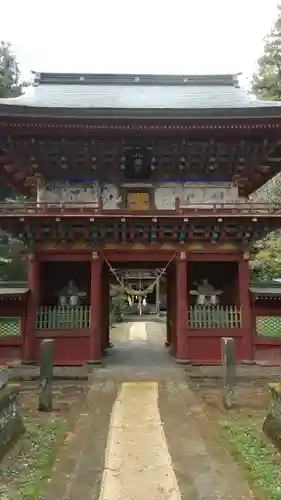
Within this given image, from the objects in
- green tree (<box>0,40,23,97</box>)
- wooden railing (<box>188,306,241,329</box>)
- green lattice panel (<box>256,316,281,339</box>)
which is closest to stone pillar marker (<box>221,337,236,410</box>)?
wooden railing (<box>188,306,241,329</box>)

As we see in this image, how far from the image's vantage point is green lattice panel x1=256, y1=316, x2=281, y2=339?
14.1 m

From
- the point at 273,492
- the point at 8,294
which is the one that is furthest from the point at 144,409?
the point at 8,294

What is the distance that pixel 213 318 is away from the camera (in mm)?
14102

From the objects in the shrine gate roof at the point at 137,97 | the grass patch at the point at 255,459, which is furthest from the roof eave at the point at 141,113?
the grass patch at the point at 255,459

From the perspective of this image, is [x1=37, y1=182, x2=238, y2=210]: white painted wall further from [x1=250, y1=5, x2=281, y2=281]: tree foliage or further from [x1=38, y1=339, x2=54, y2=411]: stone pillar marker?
[x1=250, y1=5, x2=281, y2=281]: tree foliage

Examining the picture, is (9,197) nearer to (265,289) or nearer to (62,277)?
(62,277)

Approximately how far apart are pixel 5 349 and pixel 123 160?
7360mm

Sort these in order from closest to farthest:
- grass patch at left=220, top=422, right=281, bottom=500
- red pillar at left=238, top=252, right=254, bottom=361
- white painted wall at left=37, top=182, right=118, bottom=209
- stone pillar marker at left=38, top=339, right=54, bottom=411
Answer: grass patch at left=220, top=422, right=281, bottom=500 < stone pillar marker at left=38, top=339, right=54, bottom=411 < red pillar at left=238, top=252, right=254, bottom=361 < white painted wall at left=37, top=182, right=118, bottom=209

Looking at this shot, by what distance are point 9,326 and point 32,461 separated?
829 cm

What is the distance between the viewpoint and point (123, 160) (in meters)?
14.4

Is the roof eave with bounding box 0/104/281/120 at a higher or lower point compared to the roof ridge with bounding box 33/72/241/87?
lower

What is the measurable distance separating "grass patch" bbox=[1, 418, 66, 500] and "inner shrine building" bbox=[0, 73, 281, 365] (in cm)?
598

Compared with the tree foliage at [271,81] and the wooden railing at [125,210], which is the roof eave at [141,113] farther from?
the tree foliage at [271,81]

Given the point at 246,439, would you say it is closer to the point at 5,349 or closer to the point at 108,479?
the point at 108,479
